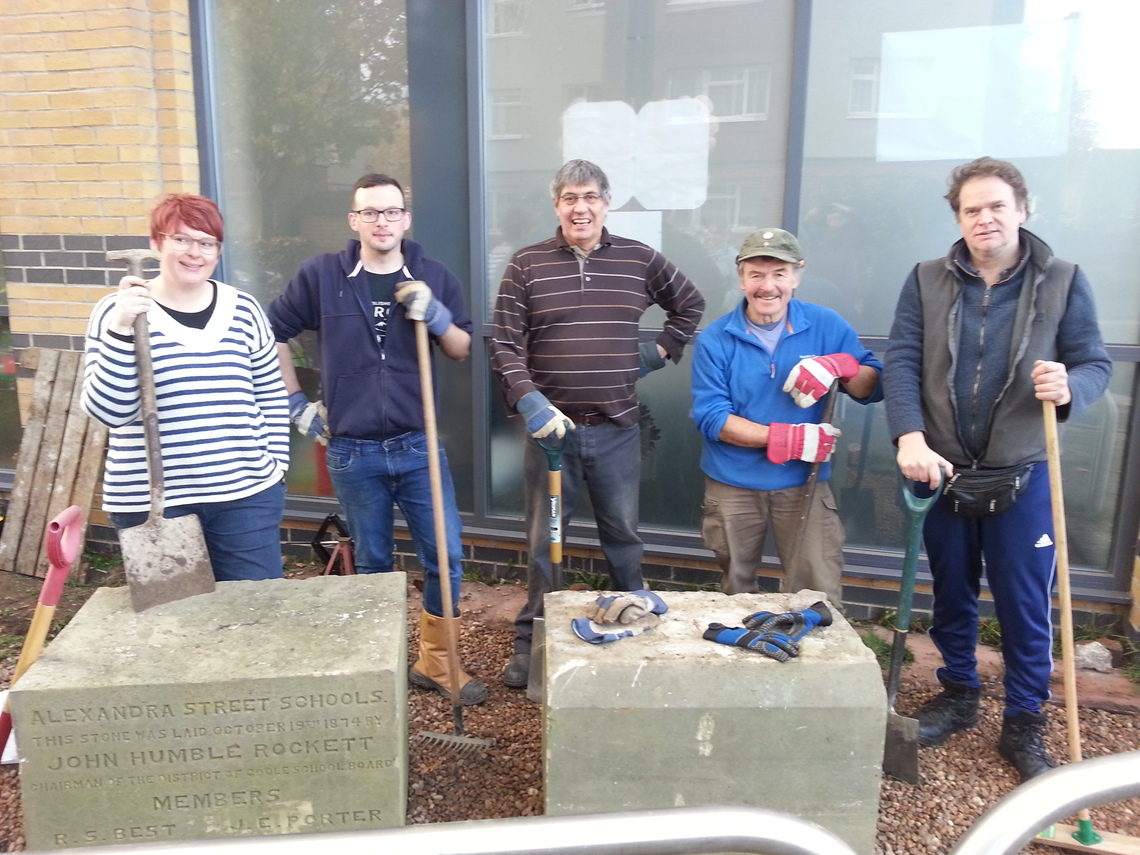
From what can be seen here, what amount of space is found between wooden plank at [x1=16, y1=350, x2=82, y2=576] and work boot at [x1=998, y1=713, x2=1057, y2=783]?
15.0 ft

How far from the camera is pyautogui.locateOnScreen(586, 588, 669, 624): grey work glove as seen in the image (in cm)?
256

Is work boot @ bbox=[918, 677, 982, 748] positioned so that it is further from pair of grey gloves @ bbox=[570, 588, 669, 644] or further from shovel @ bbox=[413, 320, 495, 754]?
shovel @ bbox=[413, 320, 495, 754]

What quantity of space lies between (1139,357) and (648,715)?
281cm

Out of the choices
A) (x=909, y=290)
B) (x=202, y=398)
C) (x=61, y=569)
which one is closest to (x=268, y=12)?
(x=202, y=398)

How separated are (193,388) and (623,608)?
58.0 inches

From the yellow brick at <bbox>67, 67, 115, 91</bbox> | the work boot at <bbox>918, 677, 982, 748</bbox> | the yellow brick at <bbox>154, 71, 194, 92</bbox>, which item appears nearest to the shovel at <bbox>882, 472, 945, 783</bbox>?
the work boot at <bbox>918, 677, 982, 748</bbox>

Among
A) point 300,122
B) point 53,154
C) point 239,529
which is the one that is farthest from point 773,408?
point 53,154

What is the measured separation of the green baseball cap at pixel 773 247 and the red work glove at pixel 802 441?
0.59 meters

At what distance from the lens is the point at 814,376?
2.97m

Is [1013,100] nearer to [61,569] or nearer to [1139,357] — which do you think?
Answer: [1139,357]

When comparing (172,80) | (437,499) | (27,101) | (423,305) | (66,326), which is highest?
(172,80)

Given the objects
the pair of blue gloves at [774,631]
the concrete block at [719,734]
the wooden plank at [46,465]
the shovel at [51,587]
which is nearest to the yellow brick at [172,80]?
the wooden plank at [46,465]

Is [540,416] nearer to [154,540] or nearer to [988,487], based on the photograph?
[154,540]

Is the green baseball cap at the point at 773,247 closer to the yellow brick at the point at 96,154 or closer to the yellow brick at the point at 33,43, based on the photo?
the yellow brick at the point at 96,154
